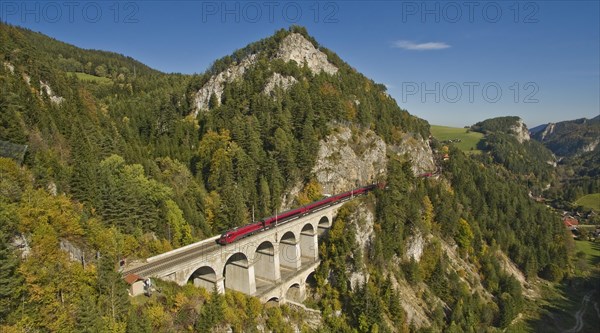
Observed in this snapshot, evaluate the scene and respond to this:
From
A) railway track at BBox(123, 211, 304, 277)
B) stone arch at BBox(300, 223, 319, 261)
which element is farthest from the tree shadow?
railway track at BBox(123, 211, 304, 277)

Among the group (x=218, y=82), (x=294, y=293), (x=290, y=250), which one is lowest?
(x=294, y=293)

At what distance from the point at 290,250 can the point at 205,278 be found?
19.5 meters

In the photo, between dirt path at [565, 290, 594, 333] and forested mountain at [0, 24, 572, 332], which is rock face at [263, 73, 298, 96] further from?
dirt path at [565, 290, 594, 333]

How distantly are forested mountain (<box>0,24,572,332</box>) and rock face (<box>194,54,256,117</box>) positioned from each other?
0.58m

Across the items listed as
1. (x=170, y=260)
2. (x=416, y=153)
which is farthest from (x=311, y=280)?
(x=416, y=153)

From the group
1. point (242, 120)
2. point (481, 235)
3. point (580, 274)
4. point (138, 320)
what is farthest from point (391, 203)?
point (580, 274)

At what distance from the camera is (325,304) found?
205ft

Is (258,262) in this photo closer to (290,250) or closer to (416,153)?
(290,250)

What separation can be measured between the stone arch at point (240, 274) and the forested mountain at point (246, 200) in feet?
9.34

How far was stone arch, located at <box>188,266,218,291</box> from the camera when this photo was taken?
46.7m

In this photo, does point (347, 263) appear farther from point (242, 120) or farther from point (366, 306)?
point (242, 120)

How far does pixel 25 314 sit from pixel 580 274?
126730 mm

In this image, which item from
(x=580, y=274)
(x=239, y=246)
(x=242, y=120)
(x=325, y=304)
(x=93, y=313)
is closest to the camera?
(x=93, y=313)

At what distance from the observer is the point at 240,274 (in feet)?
172
